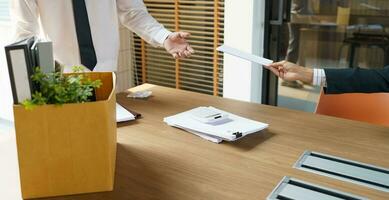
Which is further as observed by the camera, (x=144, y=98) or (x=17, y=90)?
(x=144, y=98)

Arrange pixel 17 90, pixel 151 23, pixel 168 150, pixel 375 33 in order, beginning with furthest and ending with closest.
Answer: pixel 375 33 < pixel 151 23 < pixel 168 150 < pixel 17 90

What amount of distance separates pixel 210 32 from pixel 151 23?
1148mm

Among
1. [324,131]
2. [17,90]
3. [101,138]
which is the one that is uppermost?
[17,90]

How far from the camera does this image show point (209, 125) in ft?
4.78

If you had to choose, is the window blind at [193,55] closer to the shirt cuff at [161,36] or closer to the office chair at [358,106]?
the shirt cuff at [161,36]

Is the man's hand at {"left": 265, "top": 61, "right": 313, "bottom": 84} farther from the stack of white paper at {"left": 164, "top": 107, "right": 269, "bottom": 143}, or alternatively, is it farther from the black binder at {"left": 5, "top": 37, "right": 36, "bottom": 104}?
the black binder at {"left": 5, "top": 37, "right": 36, "bottom": 104}

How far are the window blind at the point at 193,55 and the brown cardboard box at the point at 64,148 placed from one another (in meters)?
2.28

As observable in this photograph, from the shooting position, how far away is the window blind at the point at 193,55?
3.21m

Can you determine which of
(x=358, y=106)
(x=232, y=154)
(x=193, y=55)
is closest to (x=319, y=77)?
(x=358, y=106)

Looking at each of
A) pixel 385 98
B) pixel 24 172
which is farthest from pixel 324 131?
pixel 24 172

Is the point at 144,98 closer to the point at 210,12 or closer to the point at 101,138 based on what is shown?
the point at 101,138

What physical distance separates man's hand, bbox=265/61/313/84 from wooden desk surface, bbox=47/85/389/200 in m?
0.15

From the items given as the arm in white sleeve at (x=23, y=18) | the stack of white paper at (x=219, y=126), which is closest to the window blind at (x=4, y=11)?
the arm in white sleeve at (x=23, y=18)

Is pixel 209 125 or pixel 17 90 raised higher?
pixel 17 90
